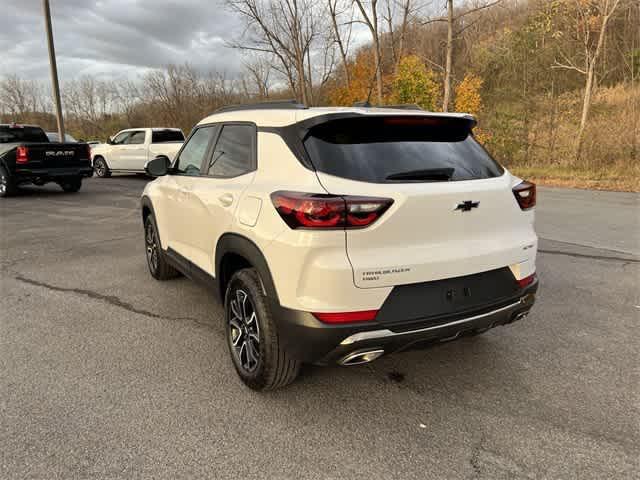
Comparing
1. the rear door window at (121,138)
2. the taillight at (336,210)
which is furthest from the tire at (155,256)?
the rear door window at (121,138)

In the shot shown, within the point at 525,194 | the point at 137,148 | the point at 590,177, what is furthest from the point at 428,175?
the point at 137,148

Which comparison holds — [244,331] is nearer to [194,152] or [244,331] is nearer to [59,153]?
[194,152]

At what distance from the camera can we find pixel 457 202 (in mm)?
2434

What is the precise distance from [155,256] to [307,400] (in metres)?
2.98

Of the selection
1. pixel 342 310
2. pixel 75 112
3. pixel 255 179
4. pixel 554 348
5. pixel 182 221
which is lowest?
pixel 554 348

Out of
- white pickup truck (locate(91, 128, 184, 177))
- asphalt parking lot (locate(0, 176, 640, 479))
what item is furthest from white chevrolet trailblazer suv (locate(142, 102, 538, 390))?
white pickup truck (locate(91, 128, 184, 177))

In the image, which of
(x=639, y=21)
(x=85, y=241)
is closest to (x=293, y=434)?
(x=85, y=241)

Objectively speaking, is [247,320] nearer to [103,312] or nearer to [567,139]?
[103,312]

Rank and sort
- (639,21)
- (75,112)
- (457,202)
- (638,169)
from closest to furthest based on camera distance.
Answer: (457,202), (638,169), (639,21), (75,112)

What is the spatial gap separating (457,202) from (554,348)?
1.73 meters

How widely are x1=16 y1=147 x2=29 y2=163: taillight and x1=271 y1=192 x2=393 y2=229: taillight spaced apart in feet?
39.4

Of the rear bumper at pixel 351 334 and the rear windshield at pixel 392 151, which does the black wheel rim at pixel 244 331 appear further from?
the rear windshield at pixel 392 151

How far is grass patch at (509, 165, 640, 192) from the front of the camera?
1293 cm

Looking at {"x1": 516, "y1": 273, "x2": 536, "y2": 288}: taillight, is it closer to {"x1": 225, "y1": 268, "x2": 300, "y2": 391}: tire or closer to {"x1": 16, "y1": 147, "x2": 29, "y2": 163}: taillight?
{"x1": 225, "y1": 268, "x2": 300, "y2": 391}: tire
